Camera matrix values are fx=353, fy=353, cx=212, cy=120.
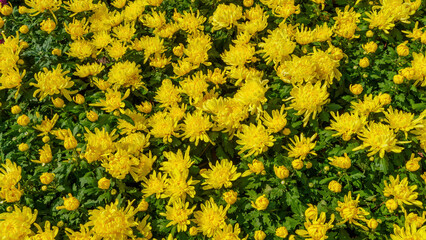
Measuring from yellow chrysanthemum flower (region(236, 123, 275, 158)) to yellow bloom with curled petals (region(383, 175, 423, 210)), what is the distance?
95 cm

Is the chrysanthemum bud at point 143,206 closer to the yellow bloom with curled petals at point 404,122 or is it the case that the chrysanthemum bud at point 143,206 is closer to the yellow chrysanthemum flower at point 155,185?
the yellow chrysanthemum flower at point 155,185

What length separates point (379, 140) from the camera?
8.93 ft

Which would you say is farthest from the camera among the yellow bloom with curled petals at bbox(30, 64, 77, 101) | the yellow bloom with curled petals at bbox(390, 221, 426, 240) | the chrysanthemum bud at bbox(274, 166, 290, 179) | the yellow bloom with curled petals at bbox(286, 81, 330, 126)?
the yellow bloom with curled petals at bbox(30, 64, 77, 101)

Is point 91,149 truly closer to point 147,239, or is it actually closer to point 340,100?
point 147,239

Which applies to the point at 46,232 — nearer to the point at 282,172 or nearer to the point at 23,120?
the point at 23,120

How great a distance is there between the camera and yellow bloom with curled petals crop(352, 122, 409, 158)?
2.69 metres

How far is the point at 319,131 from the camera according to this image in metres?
3.13

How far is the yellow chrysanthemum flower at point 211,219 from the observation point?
2.76m

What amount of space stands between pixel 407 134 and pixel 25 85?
360 centimetres

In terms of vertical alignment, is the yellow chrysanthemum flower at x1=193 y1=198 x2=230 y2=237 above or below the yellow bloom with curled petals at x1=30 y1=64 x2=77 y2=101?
below

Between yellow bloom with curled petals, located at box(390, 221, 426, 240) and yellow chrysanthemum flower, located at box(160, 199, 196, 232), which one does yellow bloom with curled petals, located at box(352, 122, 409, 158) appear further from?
yellow chrysanthemum flower, located at box(160, 199, 196, 232)

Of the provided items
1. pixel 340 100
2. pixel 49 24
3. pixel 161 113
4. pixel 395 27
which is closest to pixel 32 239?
pixel 161 113

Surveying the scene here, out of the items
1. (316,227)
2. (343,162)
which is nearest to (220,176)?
(316,227)

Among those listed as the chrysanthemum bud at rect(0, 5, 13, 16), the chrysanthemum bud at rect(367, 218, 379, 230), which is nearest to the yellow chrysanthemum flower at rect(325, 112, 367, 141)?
the chrysanthemum bud at rect(367, 218, 379, 230)
